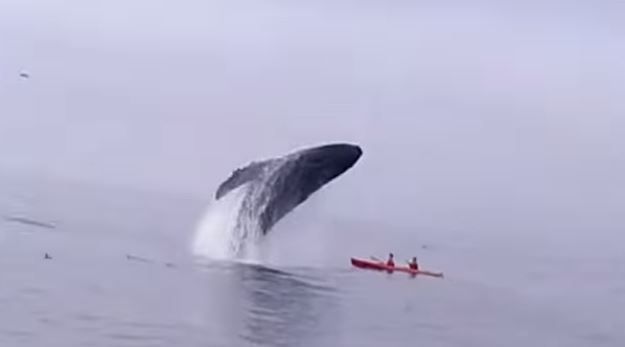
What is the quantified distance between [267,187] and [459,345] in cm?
825

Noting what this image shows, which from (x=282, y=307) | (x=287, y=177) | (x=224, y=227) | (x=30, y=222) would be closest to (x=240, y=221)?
(x=224, y=227)

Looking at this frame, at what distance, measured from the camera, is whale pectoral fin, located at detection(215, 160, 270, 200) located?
115ft

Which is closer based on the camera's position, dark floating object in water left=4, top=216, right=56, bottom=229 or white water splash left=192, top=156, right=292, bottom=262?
white water splash left=192, top=156, right=292, bottom=262

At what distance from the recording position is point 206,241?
4572 cm

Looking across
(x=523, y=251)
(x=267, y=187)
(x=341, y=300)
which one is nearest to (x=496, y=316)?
(x=341, y=300)

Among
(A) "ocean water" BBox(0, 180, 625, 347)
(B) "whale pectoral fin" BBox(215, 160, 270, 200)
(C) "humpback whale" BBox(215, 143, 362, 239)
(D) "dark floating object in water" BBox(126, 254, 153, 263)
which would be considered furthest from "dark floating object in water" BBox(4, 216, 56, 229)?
(B) "whale pectoral fin" BBox(215, 160, 270, 200)

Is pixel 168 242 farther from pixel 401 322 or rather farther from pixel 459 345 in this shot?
pixel 459 345

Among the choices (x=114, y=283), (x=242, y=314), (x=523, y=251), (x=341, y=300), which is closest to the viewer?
(x=242, y=314)

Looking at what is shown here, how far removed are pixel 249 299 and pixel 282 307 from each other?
142 centimetres

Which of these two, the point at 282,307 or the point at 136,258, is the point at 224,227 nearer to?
the point at 136,258

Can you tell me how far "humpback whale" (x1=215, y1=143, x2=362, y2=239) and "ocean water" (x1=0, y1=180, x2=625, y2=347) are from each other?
191 cm

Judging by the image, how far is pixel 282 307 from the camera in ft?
104

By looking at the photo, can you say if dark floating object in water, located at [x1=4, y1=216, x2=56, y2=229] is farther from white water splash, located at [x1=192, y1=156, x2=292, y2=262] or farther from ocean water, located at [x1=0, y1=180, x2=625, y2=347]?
white water splash, located at [x1=192, y1=156, x2=292, y2=262]

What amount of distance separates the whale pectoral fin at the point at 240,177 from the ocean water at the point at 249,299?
255 cm
